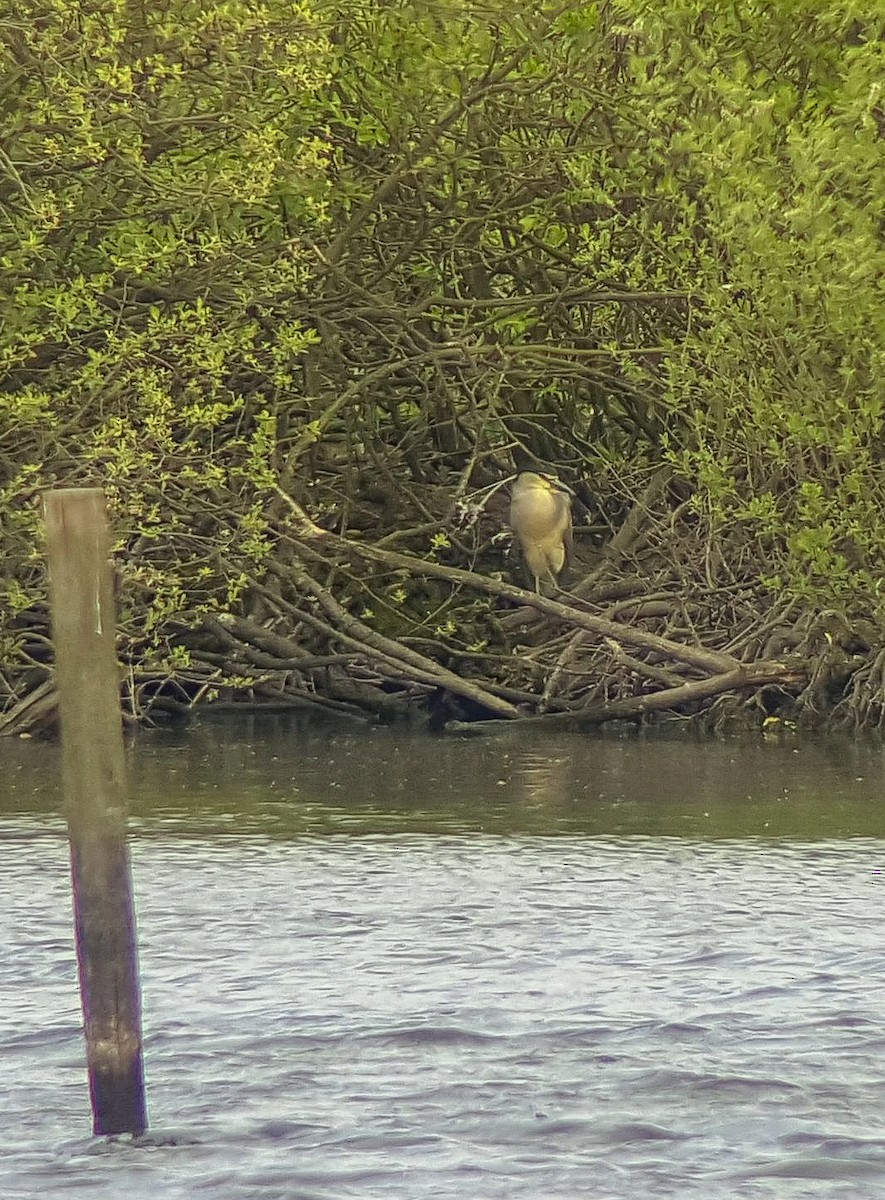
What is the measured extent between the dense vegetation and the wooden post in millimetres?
9868

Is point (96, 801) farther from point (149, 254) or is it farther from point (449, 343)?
point (449, 343)

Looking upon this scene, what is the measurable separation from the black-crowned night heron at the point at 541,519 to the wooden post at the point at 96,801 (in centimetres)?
1264

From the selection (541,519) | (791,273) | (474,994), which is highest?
(791,273)

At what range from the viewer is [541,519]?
20375 mm

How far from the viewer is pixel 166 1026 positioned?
9.30 meters

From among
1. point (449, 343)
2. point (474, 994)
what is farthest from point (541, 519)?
point (474, 994)

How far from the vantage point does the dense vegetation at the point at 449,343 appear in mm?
17828

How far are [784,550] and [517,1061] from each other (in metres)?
11.6

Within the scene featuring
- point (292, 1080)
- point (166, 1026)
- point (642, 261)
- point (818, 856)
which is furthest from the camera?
point (642, 261)

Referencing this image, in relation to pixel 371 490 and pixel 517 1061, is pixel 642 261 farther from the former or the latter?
pixel 517 1061

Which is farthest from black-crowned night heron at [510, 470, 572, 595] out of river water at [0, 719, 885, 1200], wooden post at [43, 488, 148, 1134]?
wooden post at [43, 488, 148, 1134]

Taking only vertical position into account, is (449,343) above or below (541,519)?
above

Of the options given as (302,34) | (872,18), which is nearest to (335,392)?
(302,34)

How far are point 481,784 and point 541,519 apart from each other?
13.2ft
